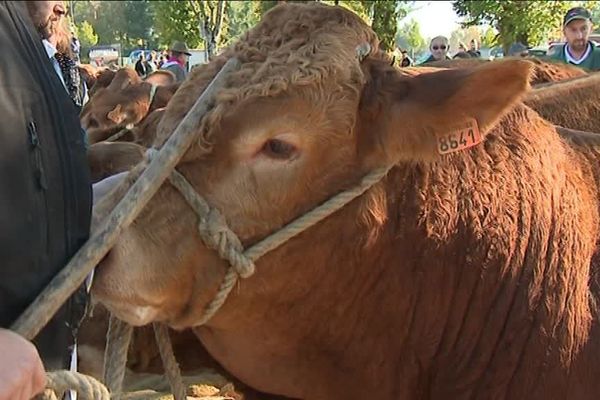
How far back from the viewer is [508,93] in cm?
240

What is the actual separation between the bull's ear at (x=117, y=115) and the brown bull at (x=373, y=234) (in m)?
4.32

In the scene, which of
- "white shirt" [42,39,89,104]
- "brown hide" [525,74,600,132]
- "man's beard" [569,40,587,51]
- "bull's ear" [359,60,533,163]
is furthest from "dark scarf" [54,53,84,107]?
"man's beard" [569,40,587,51]

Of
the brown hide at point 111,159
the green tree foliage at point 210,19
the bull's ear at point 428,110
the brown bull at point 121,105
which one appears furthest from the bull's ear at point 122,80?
the green tree foliage at point 210,19

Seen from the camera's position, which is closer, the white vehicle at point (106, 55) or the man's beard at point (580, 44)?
the man's beard at point (580, 44)

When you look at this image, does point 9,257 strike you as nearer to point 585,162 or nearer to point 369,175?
point 369,175

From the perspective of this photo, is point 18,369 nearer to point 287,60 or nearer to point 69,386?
point 69,386

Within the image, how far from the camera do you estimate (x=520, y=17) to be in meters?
10.9

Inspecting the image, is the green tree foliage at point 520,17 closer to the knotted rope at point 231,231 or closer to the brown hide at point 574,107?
the brown hide at point 574,107

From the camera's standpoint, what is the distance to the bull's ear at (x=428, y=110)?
2430mm

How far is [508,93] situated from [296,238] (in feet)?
2.72

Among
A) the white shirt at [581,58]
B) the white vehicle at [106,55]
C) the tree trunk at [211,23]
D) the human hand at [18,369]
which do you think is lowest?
the white vehicle at [106,55]

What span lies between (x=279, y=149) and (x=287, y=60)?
0.30 m

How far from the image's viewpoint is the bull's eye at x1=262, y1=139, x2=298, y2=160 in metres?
2.44

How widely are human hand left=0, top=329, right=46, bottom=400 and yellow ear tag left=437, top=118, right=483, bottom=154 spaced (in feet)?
4.96
